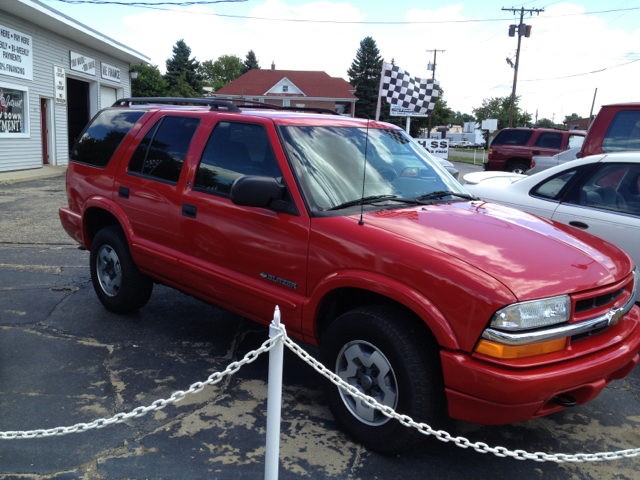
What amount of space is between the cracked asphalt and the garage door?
20501 millimetres

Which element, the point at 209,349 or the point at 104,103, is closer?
the point at 209,349

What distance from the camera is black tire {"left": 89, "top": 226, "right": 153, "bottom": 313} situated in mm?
4598

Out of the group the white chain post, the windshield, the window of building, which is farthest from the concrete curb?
the white chain post

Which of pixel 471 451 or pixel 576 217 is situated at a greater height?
pixel 576 217

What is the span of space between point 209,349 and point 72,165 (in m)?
2.33

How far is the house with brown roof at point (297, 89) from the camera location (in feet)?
194

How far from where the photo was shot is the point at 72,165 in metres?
5.16

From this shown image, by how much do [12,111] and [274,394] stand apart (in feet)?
59.1

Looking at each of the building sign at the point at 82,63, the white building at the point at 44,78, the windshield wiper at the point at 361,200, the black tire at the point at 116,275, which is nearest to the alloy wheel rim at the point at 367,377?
the windshield wiper at the point at 361,200

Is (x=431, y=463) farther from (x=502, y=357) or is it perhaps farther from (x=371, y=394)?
(x=502, y=357)

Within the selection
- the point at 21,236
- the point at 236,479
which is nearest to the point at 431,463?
the point at 236,479

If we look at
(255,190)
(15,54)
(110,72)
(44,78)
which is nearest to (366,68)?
(110,72)

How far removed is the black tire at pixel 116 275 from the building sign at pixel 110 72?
2105cm

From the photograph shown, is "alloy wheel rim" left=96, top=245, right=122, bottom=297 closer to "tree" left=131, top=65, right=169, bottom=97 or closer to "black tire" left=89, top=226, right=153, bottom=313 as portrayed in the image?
"black tire" left=89, top=226, right=153, bottom=313
